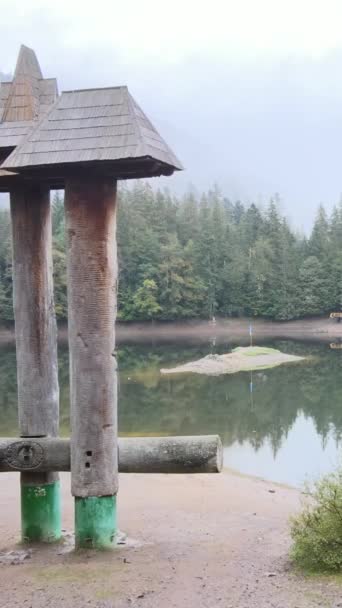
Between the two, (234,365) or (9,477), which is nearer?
(9,477)

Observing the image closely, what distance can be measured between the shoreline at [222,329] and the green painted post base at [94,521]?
4462 cm

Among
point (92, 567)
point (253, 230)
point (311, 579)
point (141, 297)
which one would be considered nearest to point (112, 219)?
point (92, 567)

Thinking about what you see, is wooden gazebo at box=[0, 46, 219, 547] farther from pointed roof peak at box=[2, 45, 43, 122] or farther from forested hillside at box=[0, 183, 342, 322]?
forested hillside at box=[0, 183, 342, 322]

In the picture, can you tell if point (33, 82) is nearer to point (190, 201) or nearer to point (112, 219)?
point (112, 219)

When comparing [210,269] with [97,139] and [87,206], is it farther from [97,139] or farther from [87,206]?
[97,139]

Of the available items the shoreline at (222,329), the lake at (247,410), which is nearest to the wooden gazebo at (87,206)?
the lake at (247,410)

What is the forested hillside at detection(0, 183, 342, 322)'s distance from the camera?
52.2 metres

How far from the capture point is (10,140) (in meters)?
5.43

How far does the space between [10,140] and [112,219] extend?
40.5 inches

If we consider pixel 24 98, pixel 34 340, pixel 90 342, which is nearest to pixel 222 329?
pixel 34 340

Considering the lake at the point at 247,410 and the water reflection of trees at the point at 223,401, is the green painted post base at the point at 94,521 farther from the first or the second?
the water reflection of trees at the point at 223,401

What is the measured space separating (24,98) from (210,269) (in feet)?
163

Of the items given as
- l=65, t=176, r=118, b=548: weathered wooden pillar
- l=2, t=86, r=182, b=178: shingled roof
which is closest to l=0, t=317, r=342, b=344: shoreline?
l=65, t=176, r=118, b=548: weathered wooden pillar

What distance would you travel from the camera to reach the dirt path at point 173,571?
14.8 feet
